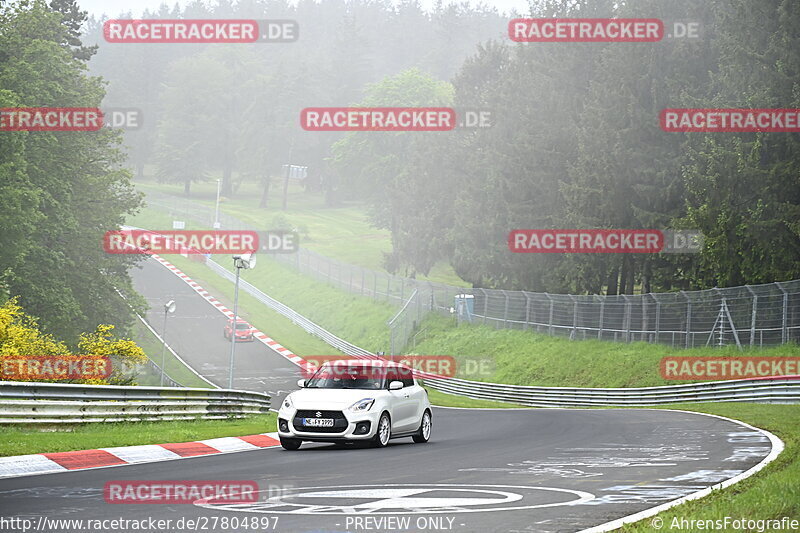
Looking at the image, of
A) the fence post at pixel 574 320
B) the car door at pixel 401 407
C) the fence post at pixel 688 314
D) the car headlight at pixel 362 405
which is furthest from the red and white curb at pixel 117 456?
the fence post at pixel 574 320

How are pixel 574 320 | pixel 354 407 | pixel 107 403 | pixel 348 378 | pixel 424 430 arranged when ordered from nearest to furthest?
pixel 354 407 → pixel 348 378 → pixel 424 430 → pixel 107 403 → pixel 574 320

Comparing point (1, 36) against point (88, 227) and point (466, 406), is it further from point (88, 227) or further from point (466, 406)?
point (466, 406)

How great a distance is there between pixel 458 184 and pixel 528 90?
15117mm

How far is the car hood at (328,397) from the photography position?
16486 millimetres

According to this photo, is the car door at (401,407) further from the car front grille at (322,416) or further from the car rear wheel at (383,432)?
the car front grille at (322,416)

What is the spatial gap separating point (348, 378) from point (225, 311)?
176ft

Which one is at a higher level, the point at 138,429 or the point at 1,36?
the point at 1,36

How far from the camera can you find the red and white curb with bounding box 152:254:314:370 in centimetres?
5884

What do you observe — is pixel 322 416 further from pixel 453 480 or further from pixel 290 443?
pixel 453 480

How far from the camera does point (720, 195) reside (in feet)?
121

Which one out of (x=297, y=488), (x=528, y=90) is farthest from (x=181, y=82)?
(x=297, y=488)

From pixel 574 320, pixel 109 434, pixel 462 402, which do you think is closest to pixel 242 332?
pixel 462 402

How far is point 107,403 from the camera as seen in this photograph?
18.8 metres

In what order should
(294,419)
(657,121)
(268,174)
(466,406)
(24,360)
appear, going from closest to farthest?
1. (294,419)
2. (24,360)
3. (466,406)
4. (657,121)
5. (268,174)
